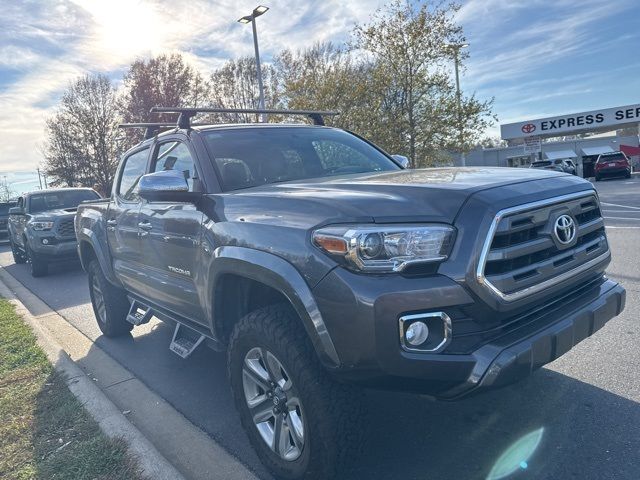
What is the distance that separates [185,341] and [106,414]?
2.35 feet

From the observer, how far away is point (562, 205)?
2715mm

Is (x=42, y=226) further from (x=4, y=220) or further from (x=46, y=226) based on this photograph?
(x=4, y=220)

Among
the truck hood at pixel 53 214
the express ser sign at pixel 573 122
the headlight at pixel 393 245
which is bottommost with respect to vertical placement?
the headlight at pixel 393 245

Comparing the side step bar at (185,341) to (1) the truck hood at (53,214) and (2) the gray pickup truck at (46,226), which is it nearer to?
(2) the gray pickup truck at (46,226)

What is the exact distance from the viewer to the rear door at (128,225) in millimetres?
4484

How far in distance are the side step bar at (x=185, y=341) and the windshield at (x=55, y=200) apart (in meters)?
9.56

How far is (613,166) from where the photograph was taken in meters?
29.7

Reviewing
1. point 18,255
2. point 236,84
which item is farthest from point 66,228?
point 236,84

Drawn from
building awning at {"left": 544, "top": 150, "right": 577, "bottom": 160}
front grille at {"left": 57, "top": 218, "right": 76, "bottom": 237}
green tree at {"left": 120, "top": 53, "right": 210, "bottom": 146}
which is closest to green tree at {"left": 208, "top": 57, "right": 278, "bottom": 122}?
green tree at {"left": 120, "top": 53, "right": 210, "bottom": 146}

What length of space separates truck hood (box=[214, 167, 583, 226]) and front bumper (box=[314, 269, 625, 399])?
30 cm

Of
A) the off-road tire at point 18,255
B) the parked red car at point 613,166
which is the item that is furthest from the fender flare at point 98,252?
the parked red car at point 613,166

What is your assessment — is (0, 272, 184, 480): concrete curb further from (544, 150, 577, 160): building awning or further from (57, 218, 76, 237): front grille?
(544, 150, 577, 160): building awning

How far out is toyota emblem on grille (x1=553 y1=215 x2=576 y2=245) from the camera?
8.66 feet

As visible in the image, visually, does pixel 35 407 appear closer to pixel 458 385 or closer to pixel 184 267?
pixel 184 267
